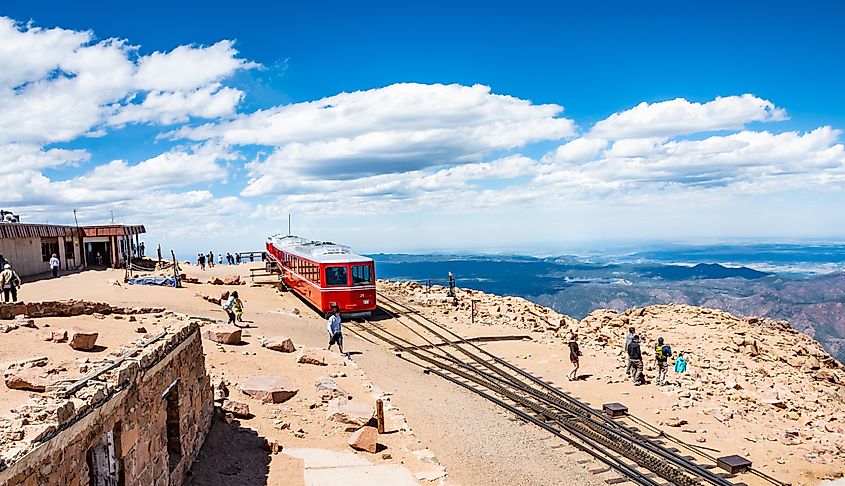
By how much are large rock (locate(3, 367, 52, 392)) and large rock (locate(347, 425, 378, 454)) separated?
265 inches

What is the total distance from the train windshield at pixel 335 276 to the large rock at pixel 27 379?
1901 centimetres

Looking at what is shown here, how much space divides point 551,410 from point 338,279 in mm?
14788

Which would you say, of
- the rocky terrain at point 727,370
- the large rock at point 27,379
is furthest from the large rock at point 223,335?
the rocky terrain at point 727,370

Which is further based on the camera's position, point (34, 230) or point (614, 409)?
point (34, 230)

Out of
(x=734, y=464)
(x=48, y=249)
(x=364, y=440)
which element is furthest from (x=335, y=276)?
(x=48, y=249)

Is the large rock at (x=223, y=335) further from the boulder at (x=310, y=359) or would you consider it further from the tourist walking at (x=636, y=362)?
the tourist walking at (x=636, y=362)

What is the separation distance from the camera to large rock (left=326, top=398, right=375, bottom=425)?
1698cm

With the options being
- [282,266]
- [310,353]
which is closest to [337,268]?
[310,353]

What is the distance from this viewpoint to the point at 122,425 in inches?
356

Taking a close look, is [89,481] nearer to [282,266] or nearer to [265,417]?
[265,417]

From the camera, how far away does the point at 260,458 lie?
14.1 m

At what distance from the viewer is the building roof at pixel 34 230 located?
1432 inches

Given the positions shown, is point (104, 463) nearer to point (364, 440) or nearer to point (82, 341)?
point (364, 440)

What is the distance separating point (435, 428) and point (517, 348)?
1092cm
